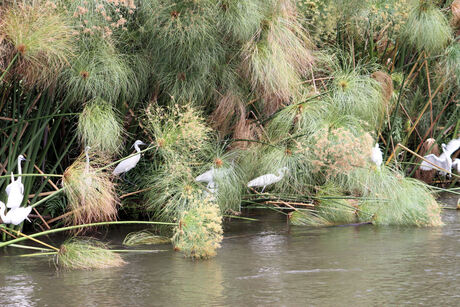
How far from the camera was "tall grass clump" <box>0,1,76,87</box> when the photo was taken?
576 cm

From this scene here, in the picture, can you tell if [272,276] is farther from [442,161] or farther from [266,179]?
[442,161]

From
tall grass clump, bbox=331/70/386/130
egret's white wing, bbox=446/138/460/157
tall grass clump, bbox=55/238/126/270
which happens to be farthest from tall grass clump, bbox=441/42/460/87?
tall grass clump, bbox=55/238/126/270

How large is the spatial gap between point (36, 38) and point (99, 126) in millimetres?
917

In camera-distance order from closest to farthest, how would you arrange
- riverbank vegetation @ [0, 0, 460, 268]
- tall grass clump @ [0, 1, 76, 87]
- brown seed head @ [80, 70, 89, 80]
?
1. tall grass clump @ [0, 1, 76, 87]
2. riverbank vegetation @ [0, 0, 460, 268]
3. brown seed head @ [80, 70, 89, 80]

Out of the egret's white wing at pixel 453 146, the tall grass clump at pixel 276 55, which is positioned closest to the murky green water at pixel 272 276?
the tall grass clump at pixel 276 55

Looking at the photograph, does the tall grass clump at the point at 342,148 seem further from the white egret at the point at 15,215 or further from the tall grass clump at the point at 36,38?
the white egret at the point at 15,215

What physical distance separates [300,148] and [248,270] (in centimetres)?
167

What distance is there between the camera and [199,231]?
227 inches

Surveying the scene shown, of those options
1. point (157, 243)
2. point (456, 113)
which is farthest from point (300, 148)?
point (456, 113)

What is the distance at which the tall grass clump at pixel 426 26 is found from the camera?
8031 millimetres

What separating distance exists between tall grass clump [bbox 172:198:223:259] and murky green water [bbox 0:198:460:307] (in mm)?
115

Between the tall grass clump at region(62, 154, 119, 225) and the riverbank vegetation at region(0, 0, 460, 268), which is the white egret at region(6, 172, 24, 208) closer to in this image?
the riverbank vegetation at region(0, 0, 460, 268)

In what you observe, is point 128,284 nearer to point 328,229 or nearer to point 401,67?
point 328,229

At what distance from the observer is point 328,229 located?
736 cm
